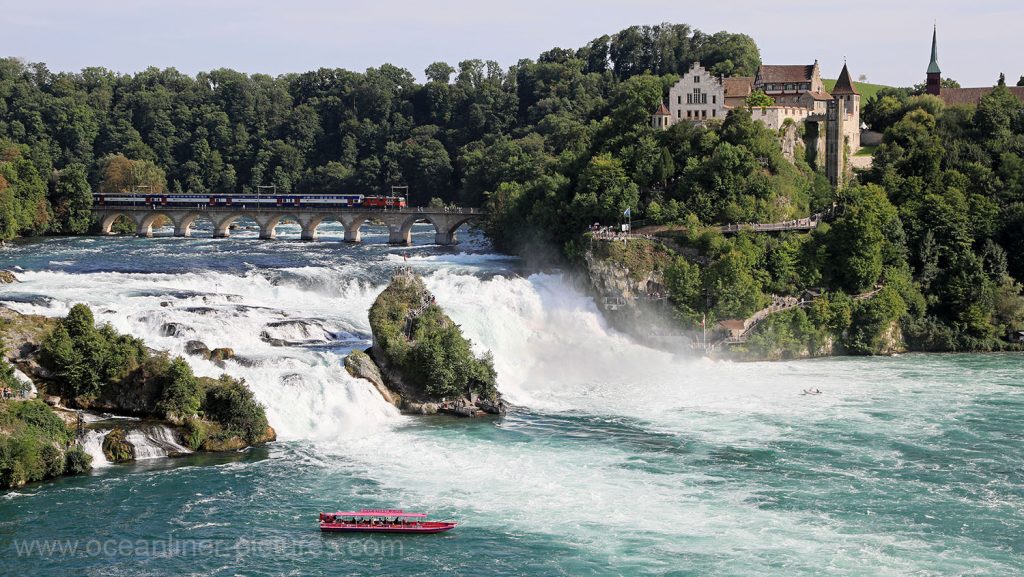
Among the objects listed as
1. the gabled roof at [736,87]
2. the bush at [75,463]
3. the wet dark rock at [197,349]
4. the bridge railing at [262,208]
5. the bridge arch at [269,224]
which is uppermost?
the gabled roof at [736,87]

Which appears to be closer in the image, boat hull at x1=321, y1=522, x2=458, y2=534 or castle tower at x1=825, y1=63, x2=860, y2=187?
→ boat hull at x1=321, y1=522, x2=458, y2=534

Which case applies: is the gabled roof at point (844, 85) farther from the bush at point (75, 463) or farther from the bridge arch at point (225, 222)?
the bush at point (75, 463)

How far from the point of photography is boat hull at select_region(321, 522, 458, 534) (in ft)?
136

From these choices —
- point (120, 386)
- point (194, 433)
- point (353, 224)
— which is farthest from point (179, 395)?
point (353, 224)

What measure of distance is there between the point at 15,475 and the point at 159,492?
5.53 m

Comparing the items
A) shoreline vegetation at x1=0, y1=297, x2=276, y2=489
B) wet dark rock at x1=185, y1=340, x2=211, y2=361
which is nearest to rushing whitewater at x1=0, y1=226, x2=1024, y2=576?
wet dark rock at x1=185, y1=340, x2=211, y2=361

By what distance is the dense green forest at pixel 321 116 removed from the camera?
156000 millimetres

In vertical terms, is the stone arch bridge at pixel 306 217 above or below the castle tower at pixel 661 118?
below

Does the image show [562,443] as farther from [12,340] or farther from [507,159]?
[507,159]

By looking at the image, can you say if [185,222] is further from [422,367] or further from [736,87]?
[422,367]

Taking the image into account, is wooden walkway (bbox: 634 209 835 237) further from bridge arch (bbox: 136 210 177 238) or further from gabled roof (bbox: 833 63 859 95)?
bridge arch (bbox: 136 210 177 238)

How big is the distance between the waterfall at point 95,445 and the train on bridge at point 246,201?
2823 inches

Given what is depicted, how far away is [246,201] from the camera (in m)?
122

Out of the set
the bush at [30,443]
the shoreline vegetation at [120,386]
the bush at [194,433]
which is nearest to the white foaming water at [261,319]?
the shoreline vegetation at [120,386]
